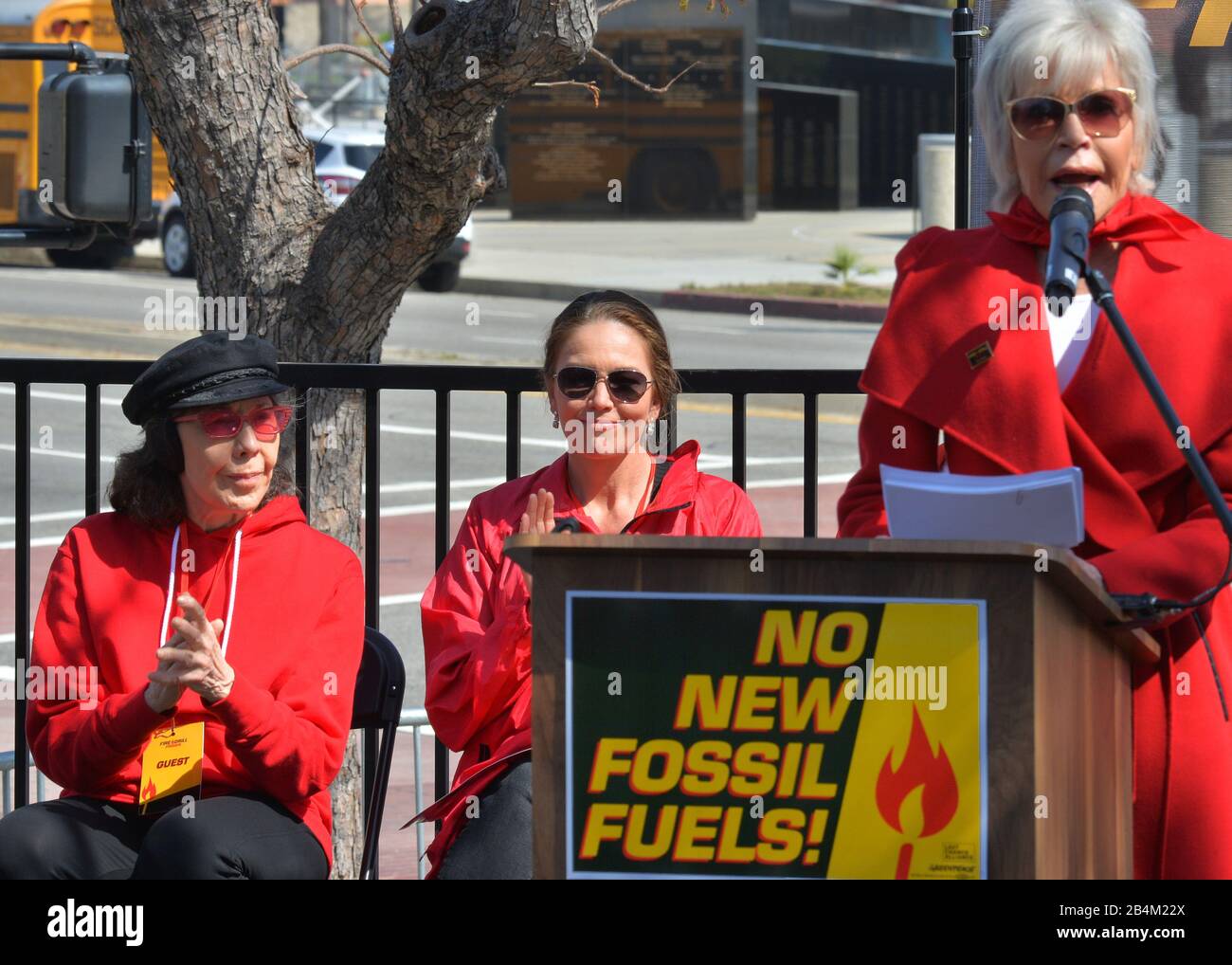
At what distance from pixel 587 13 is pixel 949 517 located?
84.7 inches

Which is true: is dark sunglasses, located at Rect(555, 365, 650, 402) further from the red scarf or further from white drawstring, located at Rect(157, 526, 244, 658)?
the red scarf

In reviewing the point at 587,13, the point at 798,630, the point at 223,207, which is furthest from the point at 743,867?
the point at 223,207

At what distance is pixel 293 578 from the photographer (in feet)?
14.0

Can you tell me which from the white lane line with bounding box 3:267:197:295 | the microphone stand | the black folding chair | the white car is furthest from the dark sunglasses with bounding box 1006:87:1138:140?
the white lane line with bounding box 3:267:197:295

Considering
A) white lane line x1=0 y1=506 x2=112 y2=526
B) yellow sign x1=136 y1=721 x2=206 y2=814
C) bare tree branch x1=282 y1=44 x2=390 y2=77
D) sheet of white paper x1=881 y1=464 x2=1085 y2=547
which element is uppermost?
bare tree branch x1=282 y1=44 x2=390 y2=77

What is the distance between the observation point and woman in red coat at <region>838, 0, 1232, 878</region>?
114 inches

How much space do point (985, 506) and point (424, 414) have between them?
13420 millimetres

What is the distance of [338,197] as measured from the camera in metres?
24.1

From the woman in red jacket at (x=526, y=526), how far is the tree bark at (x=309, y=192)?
79 centimetres

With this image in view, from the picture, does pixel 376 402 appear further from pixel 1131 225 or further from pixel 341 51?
pixel 1131 225

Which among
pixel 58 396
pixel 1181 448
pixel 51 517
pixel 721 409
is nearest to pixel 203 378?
pixel 1181 448

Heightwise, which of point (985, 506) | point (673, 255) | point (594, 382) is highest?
point (673, 255)

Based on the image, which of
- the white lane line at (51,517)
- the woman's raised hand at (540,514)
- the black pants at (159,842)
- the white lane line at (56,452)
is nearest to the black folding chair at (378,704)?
the black pants at (159,842)

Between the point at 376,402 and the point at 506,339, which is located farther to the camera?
the point at 506,339
